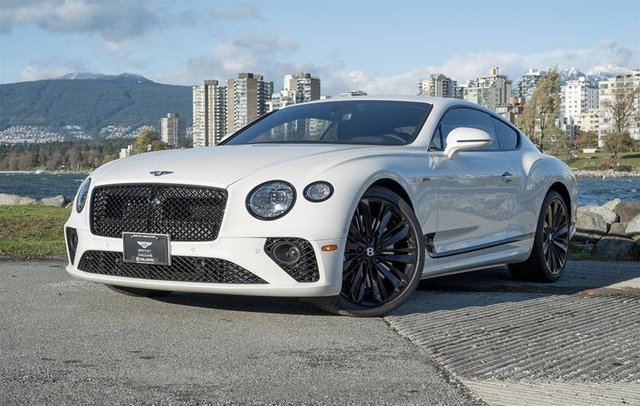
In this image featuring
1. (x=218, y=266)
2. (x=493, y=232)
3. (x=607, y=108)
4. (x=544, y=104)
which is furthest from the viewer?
(x=607, y=108)

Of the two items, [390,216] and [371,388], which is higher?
[390,216]

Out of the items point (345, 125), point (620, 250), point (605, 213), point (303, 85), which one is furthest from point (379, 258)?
point (605, 213)

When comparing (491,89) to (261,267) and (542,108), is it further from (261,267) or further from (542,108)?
(261,267)

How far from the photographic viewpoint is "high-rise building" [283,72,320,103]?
15.6m

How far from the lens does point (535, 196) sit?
7.46 m

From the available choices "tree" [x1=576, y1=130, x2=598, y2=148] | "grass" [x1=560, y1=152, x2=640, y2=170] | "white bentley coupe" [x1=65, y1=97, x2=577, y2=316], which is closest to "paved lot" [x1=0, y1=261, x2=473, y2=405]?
"white bentley coupe" [x1=65, y1=97, x2=577, y2=316]

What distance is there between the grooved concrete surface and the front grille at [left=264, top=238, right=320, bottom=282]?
0.58 metres

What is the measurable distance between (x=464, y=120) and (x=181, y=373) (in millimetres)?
3796

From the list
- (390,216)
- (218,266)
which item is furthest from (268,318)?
(390,216)

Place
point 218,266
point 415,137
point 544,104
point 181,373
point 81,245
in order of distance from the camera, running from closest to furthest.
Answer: point 181,373 → point 218,266 → point 81,245 → point 415,137 → point 544,104

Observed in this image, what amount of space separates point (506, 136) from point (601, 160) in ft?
371

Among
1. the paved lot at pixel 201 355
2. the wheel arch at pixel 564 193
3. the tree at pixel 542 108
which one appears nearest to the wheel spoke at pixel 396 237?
the paved lot at pixel 201 355

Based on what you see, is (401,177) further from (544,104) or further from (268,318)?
(544,104)

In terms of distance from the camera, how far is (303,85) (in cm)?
1706
